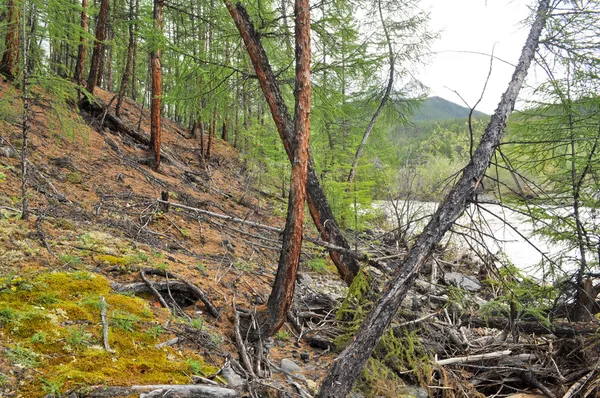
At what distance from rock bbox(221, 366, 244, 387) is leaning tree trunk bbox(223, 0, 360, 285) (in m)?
2.44

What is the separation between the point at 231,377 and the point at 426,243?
2.30 meters

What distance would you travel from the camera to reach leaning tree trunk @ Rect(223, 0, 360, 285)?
466 cm

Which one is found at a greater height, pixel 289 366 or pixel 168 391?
pixel 168 391

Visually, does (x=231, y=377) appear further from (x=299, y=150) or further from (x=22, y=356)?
(x=299, y=150)

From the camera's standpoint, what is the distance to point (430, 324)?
5.60m

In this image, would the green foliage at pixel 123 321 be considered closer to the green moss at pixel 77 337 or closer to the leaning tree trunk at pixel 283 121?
the green moss at pixel 77 337

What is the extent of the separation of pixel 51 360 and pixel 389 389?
3324 millimetres

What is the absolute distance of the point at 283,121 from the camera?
4801 mm

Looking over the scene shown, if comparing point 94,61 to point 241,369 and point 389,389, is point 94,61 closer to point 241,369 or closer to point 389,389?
point 241,369

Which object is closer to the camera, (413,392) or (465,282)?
(413,392)

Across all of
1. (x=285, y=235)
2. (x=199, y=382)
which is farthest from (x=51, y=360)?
(x=285, y=235)

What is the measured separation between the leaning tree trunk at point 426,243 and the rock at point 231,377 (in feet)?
2.45

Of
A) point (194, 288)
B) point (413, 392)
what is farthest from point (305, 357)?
point (194, 288)

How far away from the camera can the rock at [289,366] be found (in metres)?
4.09
